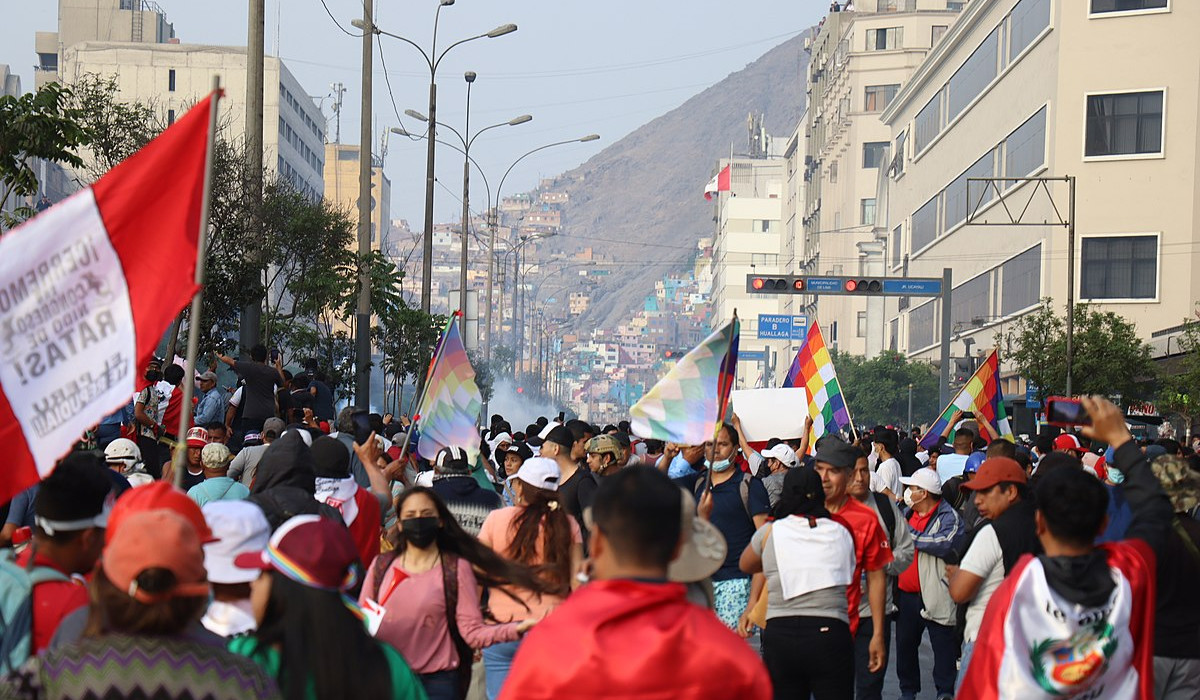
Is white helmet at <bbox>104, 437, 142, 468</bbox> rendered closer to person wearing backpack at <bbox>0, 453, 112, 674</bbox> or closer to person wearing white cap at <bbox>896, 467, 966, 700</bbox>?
person wearing white cap at <bbox>896, 467, 966, 700</bbox>

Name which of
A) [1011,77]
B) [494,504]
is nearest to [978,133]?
[1011,77]

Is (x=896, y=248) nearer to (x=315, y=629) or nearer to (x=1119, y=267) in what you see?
(x=1119, y=267)

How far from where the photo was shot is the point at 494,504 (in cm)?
930

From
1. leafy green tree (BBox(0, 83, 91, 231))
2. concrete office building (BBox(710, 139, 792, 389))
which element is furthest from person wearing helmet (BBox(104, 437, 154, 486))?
concrete office building (BBox(710, 139, 792, 389))

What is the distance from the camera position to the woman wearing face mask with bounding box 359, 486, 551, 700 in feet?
20.9

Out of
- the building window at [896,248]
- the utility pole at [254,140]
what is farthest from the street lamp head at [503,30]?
the building window at [896,248]

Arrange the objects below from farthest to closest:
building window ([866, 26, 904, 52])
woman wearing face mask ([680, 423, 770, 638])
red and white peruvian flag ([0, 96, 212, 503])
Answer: building window ([866, 26, 904, 52]) → woman wearing face mask ([680, 423, 770, 638]) → red and white peruvian flag ([0, 96, 212, 503])

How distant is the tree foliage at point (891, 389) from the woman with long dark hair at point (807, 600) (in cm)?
6567

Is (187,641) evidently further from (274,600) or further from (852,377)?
(852,377)

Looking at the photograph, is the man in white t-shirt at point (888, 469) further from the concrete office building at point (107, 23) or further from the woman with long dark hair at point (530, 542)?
the concrete office building at point (107, 23)

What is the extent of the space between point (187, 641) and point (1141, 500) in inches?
140

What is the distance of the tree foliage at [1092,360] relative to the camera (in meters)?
41.3

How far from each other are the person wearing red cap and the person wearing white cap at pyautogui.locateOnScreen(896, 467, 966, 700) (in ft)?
22.8

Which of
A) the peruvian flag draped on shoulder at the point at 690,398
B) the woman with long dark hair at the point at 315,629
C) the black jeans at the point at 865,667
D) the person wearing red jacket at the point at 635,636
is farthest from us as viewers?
the black jeans at the point at 865,667
